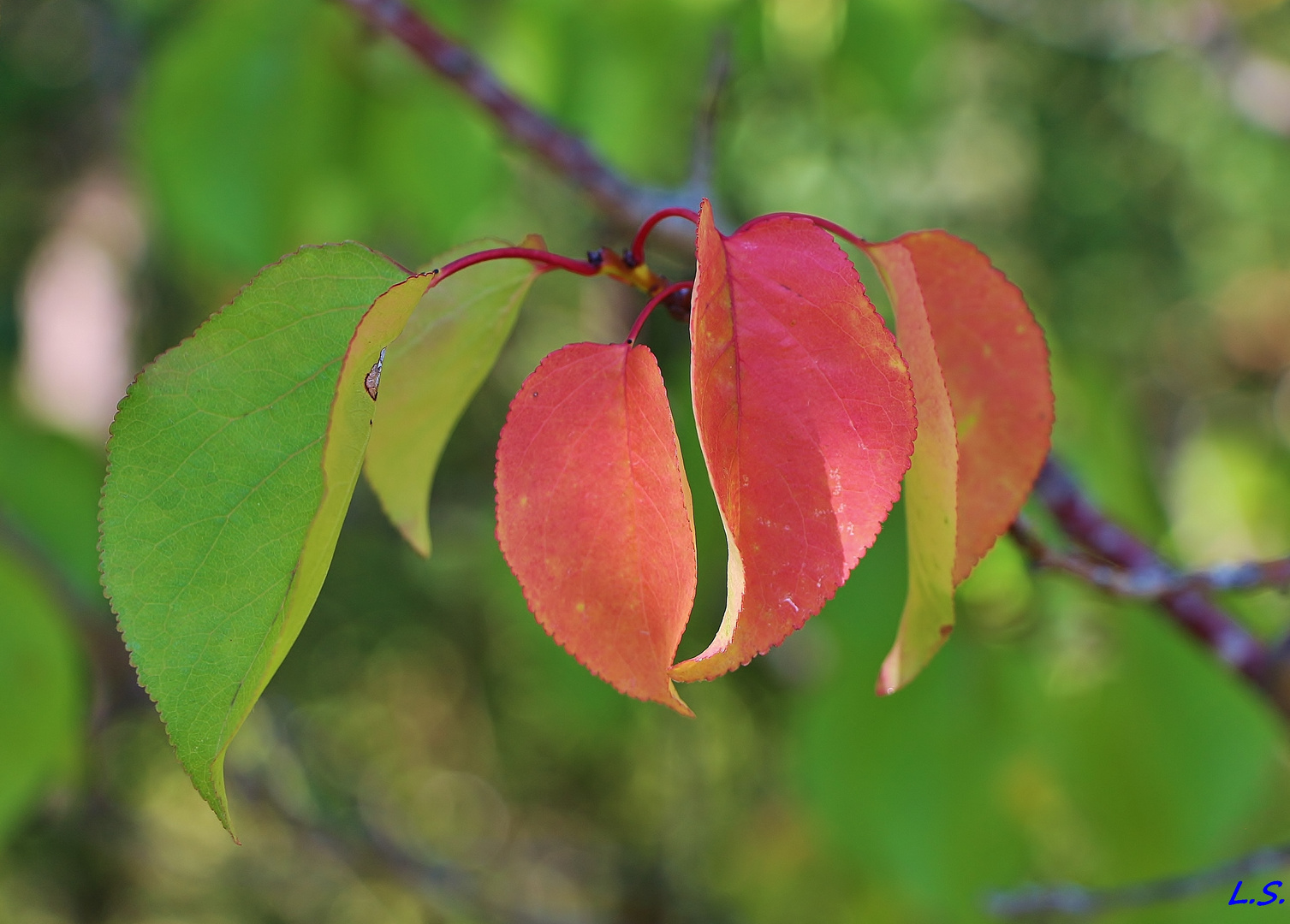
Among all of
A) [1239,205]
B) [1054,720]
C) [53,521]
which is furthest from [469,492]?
[1239,205]

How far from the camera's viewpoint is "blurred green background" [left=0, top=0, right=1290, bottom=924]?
985 millimetres

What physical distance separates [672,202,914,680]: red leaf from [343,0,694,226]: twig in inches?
15.9

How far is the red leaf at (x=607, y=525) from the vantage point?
36cm

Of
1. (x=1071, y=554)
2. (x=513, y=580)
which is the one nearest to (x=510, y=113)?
(x=1071, y=554)

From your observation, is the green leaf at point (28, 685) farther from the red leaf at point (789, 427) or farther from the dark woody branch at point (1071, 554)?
the red leaf at point (789, 427)

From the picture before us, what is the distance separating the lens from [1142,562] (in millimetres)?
688

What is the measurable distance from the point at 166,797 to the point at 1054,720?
359 cm

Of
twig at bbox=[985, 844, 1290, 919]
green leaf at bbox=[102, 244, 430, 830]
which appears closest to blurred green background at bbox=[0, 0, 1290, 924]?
twig at bbox=[985, 844, 1290, 919]

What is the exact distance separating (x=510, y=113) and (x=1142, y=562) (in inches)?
21.1

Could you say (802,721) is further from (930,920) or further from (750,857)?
(750,857)

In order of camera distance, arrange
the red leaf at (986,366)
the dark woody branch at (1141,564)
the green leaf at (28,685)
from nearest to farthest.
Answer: the red leaf at (986,366), the dark woody branch at (1141,564), the green leaf at (28,685)

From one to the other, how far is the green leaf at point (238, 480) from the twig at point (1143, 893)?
535mm

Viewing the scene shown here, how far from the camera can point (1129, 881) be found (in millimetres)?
984

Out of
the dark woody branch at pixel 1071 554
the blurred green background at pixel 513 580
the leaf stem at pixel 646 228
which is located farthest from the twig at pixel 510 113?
the leaf stem at pixel 646 228
